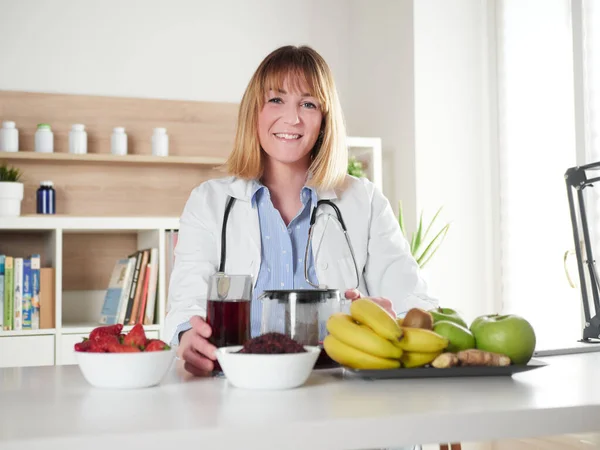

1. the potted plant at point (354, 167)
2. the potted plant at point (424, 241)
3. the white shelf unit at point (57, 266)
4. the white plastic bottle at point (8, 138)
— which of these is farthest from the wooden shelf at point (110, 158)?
the potted plant at point (424, 241)

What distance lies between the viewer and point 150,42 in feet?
13.1

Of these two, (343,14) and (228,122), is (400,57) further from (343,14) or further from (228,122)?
(228,122)

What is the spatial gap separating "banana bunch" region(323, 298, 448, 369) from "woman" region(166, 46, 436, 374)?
2.01ft

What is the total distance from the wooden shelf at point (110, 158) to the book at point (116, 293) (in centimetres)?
49

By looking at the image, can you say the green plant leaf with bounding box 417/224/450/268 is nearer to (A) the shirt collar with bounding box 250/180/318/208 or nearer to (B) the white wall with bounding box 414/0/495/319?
(B) the white wall with bounding box 414/0/495/319

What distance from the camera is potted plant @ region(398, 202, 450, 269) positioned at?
3622mm

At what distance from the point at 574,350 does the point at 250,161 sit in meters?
0.92

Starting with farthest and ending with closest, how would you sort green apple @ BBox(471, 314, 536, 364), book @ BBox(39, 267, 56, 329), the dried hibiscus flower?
1. book @ BBox(39, 267, 56, 329)
2. green apple @ BBox(471, 314, 536, 364)
3. the dried hibiscus flower

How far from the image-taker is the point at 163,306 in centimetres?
338

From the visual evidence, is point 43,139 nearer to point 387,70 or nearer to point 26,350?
point 26,350

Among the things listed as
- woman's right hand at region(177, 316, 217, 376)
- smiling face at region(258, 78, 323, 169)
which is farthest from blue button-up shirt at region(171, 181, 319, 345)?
woman's right hand at region(177, 316, 217, 376)

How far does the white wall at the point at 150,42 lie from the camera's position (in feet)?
12.4

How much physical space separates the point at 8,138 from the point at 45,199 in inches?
13.0

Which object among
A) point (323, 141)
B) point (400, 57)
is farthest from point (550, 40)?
point (323, 141)
